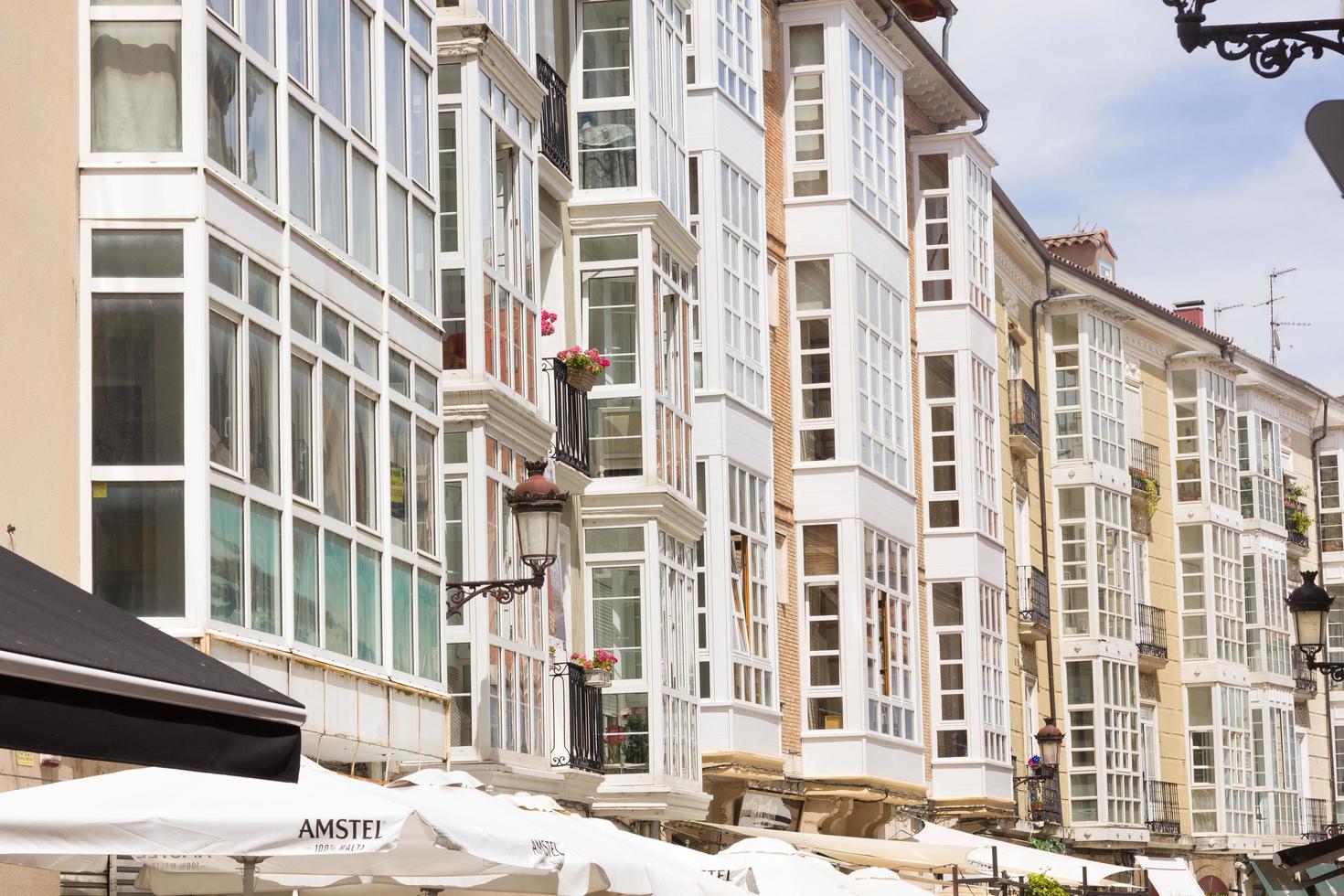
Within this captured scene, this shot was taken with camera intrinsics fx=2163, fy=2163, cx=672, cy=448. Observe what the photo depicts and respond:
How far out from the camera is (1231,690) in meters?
47.6

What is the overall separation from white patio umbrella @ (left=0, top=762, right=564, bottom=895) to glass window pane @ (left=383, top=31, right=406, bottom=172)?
5.92 m

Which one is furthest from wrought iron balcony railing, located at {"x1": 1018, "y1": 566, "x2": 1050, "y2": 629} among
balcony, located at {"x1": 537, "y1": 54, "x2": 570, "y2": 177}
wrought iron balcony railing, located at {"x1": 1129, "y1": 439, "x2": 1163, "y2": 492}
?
balcony, located at {"x1": 537, "y1": 54, "x2": 570, "y2": 177}

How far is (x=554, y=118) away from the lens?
2153 cm

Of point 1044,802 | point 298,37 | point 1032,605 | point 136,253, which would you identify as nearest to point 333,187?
point 298,37

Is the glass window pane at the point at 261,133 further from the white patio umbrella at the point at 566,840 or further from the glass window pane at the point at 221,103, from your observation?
the white patio umbrella at the point at 566,840

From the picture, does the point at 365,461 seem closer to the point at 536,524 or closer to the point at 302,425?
the point at 302,425

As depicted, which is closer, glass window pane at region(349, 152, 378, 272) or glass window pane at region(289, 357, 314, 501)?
glass window pane at region(289, 357, 314, 501)

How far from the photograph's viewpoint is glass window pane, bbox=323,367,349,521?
13.4 meters

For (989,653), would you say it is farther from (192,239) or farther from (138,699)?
(138,699)

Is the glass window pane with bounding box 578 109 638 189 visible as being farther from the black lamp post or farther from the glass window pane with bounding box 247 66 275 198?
the black lamp post

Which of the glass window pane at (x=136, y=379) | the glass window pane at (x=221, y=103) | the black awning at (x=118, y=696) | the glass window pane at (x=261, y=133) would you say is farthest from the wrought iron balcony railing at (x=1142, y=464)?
the black awning at (x=118, y=696)

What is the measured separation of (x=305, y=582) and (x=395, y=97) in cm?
413

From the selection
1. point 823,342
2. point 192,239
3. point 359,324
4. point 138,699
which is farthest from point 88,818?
point 823,342

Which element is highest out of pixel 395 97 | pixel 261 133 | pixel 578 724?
pixel 395 97
